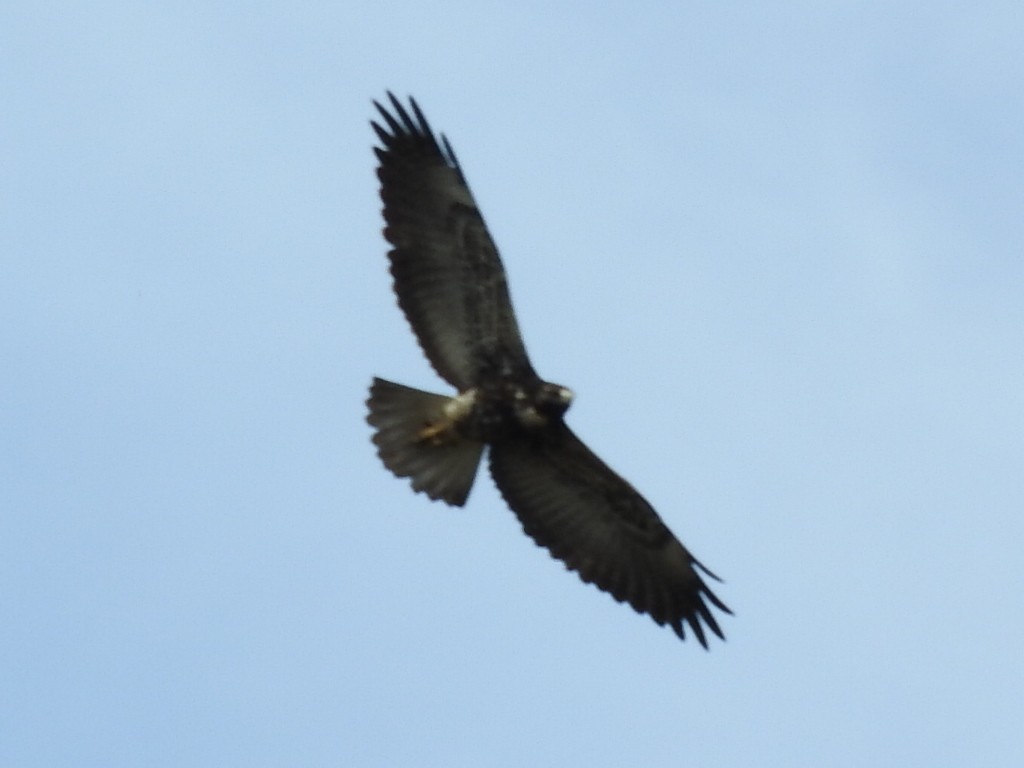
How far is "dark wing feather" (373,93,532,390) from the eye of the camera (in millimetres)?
12492

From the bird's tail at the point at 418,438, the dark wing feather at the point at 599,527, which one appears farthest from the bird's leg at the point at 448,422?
the dark wing feather at the point at 599,527

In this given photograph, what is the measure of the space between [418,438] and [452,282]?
98 centimetres

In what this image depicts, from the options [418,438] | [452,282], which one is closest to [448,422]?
[418,438]

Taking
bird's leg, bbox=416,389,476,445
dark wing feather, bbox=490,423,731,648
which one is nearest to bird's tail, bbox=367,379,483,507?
bird's leg, bbox=416,389,476,445

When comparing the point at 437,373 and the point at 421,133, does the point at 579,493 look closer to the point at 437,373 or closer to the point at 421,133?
the point at 437,373

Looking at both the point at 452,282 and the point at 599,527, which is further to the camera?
the point at 599,527

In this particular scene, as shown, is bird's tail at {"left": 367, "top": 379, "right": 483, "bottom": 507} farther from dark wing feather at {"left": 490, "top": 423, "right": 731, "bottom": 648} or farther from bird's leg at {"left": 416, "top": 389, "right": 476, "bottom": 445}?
dark wing feather at {"left": 490, "top": 423, "right": 731, "bottom": 648}

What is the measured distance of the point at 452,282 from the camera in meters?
12.5

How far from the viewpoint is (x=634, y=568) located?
43.4ft

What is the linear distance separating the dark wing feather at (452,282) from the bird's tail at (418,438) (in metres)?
0.24

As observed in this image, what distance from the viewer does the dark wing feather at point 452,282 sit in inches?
492

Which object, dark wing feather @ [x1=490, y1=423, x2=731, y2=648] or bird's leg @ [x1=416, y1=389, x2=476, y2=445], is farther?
dark wing feather @ [x1=490, y1=423, x2=731, y2=648]

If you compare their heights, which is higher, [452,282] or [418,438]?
[452,282]

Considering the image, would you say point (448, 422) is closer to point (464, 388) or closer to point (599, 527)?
point (464, 388)
